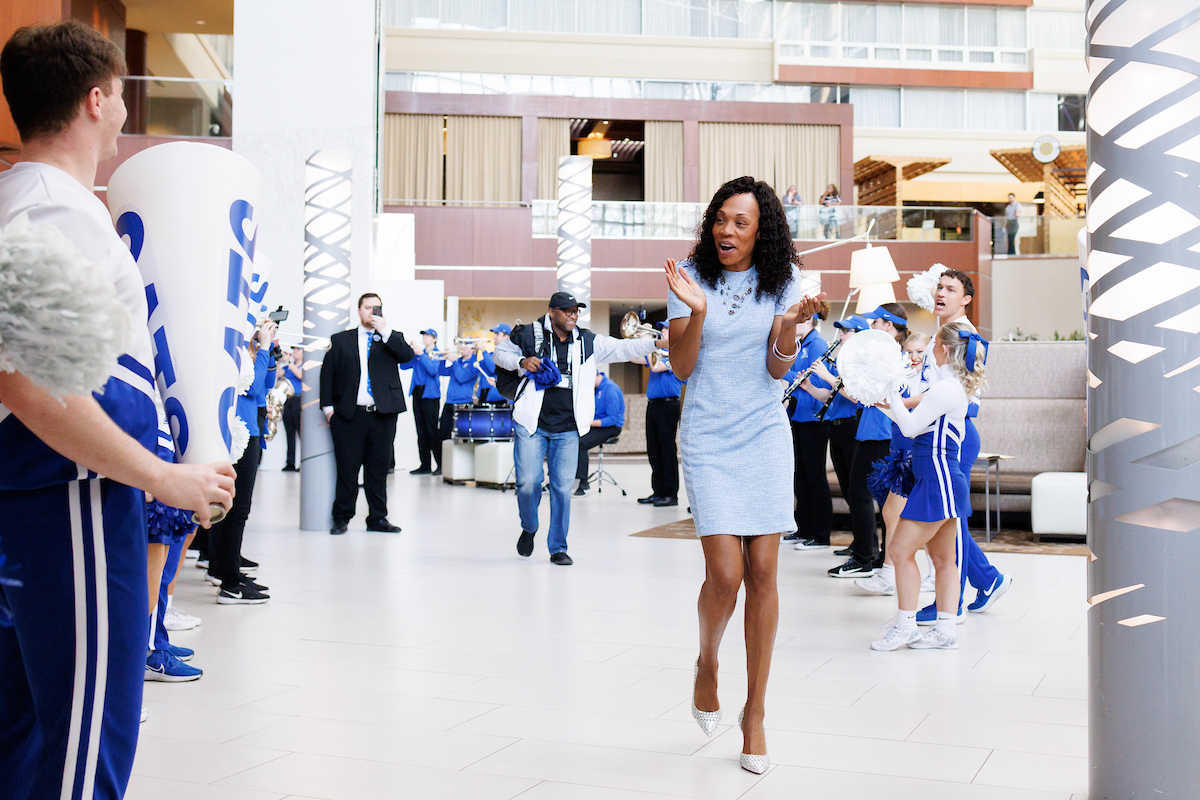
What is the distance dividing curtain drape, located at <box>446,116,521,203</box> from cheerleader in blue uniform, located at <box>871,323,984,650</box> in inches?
762

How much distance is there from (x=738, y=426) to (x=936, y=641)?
1998 mm

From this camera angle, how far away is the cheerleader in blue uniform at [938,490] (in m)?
4.39

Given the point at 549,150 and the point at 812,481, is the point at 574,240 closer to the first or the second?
the point at 812,481

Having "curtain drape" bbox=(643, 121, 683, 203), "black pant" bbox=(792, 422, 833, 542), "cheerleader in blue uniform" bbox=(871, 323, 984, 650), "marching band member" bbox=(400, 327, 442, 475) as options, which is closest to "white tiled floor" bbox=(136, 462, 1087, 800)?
"cheerleader in blue uniform" bbox=(871, 323, 984, 650)

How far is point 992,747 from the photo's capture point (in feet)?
10.4

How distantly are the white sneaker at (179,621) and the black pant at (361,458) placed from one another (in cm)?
335

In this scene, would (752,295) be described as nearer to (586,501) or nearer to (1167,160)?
(1167,160)

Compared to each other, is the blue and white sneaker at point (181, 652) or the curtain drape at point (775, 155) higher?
the curtain drape at point (775, 155)

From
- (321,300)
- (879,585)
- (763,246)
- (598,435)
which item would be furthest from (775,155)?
(763,246)

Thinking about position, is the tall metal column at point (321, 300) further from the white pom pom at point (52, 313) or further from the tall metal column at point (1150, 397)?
the white pom pom at point (52, 313)

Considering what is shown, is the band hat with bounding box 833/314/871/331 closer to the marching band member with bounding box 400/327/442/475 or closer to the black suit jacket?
the black suit jacket

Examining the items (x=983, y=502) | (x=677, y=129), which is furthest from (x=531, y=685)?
(x=677, y=129)

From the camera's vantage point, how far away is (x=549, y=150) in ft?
76.1

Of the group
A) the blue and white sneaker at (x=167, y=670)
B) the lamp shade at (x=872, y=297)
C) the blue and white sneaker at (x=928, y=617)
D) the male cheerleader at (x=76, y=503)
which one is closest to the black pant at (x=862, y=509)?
the blue and white sneaker at (x=928, y=617)
